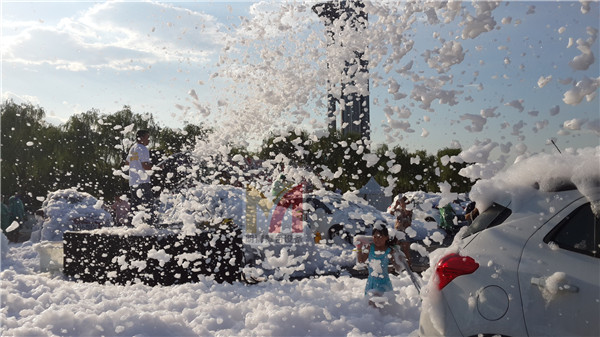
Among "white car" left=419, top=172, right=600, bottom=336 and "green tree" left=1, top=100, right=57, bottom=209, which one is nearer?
"white car" left=419, top=172, right=600, bottom=336

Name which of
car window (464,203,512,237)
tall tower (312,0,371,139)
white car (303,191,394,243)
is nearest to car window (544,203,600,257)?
car window (464,203,512,237)

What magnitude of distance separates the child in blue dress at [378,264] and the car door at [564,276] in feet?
11.7

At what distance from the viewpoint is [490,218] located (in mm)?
3965

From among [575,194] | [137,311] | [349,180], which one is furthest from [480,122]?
[349,180]

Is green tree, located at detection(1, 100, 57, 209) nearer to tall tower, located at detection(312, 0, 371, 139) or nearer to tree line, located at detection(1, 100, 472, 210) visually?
tree line, located at detection(1, 100, 472, 210)

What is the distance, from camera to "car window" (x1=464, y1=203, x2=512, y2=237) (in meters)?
3.90

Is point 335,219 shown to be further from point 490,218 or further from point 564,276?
point 564,276

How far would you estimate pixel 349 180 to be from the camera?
160 ft

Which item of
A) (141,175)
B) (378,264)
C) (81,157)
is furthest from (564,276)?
(81,157)

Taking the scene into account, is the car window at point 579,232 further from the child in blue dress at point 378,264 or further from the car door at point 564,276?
the child in blue dress at point 378,264

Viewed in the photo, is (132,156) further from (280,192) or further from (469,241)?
(469,241)

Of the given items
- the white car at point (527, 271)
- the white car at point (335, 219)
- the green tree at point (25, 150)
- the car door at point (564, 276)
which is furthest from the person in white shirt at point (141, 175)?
the green tree at point (25, 150)

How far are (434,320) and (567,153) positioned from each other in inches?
54.8

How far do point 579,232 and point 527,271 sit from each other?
37 centimetres
